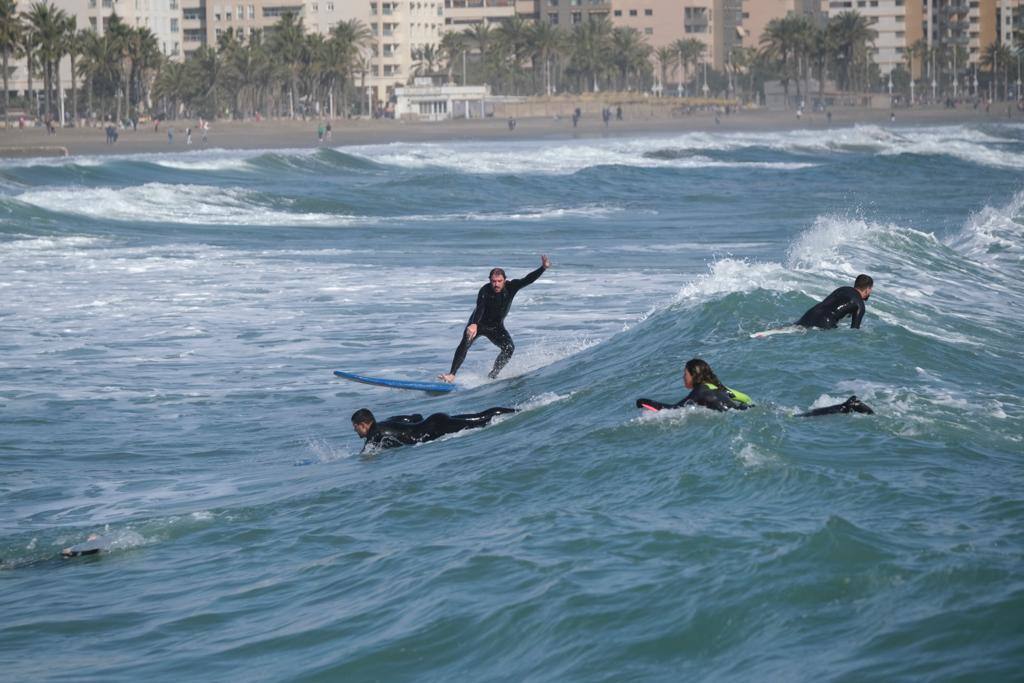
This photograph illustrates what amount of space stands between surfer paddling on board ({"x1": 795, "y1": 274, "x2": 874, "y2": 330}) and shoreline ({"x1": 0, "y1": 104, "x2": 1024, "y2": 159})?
201 ft

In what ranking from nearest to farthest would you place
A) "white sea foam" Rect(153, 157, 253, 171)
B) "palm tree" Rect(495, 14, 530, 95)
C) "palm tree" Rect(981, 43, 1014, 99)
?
1. "white sea foam" Rect(153, 157, 253, 171)
2. "palm tree" Rect(495, 14, 530, 95)
3. "palm tree" Rect(981, 43, 1014, 99)

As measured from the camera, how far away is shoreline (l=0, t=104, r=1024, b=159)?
83125 millimetres

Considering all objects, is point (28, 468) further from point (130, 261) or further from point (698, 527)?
point (130, 261)

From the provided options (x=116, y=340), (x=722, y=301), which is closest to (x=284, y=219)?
(x=116, y=340)

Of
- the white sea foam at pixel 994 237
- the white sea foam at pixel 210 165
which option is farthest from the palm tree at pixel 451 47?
the white sea foam at pixel 994 237

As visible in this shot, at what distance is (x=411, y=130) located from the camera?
110 metres

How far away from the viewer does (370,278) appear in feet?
80.3

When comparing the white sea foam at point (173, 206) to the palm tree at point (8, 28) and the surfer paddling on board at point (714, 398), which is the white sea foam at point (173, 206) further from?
the palm tree at point (8, 28)

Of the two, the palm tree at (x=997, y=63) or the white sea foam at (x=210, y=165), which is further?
the palm tree at (x=997, y=63)

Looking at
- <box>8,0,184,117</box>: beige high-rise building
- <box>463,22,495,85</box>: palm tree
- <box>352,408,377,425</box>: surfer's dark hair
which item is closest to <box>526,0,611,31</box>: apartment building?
<box>463,22,495,85</box>: palm tree

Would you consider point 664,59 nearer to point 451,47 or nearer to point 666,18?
point 666,18

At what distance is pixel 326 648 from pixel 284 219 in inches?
1264

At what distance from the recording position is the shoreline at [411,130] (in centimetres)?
8312

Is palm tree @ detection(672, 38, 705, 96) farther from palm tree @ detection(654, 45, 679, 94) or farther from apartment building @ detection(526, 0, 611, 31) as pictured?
apartment building @ detection(526, 0, 611, 31)
